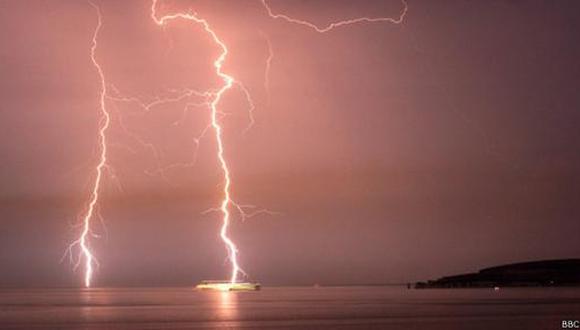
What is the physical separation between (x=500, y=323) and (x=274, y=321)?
37.0 feet

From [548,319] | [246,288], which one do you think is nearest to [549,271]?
[246,288]

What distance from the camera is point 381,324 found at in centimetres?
4262

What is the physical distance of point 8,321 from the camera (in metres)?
47.4

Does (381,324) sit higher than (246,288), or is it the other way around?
(246,288)

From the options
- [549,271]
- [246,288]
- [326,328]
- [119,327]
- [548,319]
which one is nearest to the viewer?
[326,328]

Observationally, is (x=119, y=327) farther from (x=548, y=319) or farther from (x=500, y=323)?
(x=548, y=319)

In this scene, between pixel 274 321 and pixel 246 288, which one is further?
pixel 246 288

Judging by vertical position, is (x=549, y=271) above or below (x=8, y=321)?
above

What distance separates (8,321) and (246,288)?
10038cm

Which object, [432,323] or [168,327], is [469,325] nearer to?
[432,323]

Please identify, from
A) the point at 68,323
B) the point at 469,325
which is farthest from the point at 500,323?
the point at 68,323

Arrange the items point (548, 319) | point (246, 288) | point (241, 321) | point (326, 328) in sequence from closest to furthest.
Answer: point (326, 328) < point (548, 319) < point (241, 321) < point (246, 288)

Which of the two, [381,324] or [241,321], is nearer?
[381,324]

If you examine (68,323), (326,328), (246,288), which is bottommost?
(326,328)
